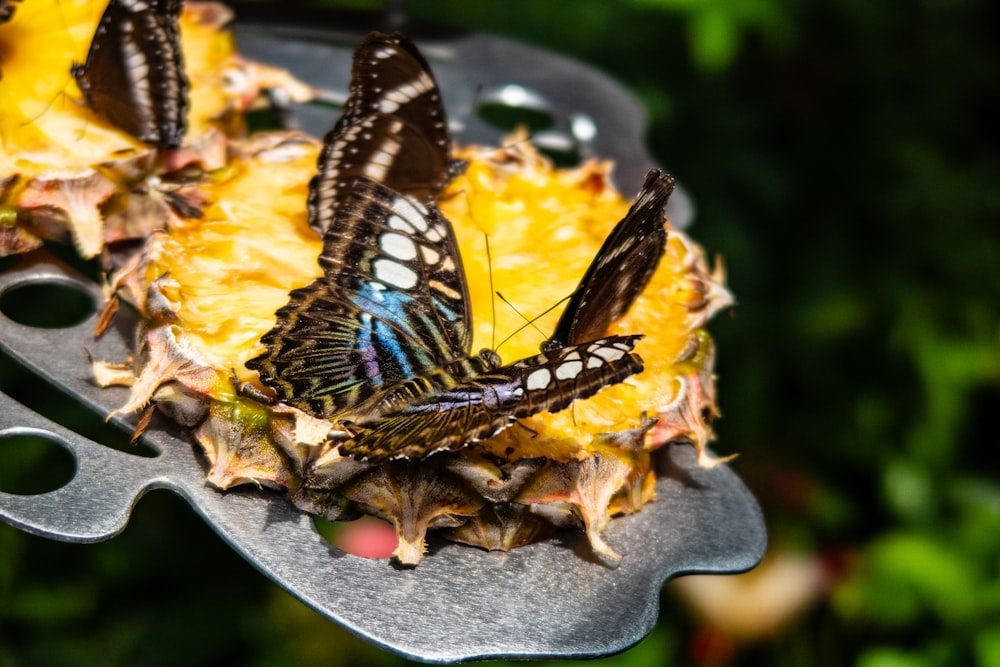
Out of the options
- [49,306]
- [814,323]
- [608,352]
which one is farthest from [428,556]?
[814,323]

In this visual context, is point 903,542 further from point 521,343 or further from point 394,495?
point 394,495

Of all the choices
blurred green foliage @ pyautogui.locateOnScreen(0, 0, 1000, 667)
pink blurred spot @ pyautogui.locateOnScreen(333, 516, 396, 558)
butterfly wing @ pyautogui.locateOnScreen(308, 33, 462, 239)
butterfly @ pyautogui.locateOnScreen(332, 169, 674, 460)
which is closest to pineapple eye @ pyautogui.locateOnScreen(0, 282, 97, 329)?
blurred green foliage @ pyautogui.locateOnScreen(0, 0, 1000, 667)

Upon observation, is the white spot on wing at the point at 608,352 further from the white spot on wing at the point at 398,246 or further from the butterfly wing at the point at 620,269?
the white spot on wing at the point at 398,246

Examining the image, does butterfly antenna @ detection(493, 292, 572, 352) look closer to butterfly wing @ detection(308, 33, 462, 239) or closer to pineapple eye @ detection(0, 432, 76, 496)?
butterfly wing @ detection(308, 33, 462, 239)

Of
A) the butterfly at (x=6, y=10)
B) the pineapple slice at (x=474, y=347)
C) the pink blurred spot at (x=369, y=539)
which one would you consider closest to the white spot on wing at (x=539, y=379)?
the pineapple slice at (x=474, y=347)

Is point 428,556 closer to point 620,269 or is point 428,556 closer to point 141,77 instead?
point 620,269
